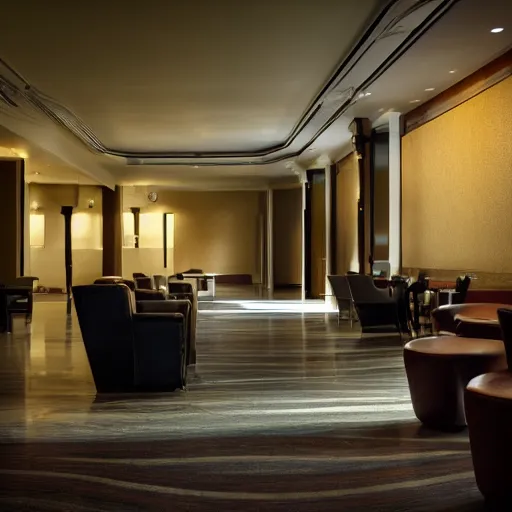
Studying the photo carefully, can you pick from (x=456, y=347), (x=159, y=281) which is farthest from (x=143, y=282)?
(x=456, y=347)

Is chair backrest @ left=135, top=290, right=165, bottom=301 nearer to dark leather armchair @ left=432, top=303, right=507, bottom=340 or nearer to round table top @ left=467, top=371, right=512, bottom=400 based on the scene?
dark leather armchair @ left=432, top=303, right=507, bottom=340

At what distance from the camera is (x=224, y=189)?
20.7 metres

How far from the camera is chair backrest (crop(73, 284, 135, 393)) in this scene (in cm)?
512

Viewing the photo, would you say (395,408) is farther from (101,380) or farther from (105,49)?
(105,49)

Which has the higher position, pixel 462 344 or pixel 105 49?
pixel 105 49

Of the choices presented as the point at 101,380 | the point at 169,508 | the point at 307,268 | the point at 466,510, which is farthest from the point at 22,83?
the point at 307,268

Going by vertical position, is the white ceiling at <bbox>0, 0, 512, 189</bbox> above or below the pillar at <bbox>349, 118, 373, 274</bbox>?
above

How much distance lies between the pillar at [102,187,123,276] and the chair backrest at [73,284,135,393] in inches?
599

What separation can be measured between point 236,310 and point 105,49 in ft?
21.4

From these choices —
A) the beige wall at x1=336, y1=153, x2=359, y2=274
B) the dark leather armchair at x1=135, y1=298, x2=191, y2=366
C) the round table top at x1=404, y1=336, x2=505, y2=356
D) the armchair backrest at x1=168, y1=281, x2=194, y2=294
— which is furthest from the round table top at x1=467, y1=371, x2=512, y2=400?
the beige wall at x1=336, y1=153, x2=359, y2=274

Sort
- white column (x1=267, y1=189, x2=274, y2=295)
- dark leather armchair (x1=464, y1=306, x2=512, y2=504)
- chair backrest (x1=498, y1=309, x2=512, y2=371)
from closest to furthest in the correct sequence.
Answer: dark leather armchair (x1=464, y1=306, x2=512, y2=504)
chair backrest (x1=498, y1=309, x2=512, y2=371)
white column (x1=267, y1=189, x2=274, y2=295)

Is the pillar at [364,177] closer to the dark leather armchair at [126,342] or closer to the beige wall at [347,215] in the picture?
the beige wall at [347,215]

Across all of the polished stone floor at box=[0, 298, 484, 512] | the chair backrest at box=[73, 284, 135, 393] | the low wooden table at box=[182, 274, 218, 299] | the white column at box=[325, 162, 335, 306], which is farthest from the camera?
the low wooden table at box=[182, 274, 218, 299]

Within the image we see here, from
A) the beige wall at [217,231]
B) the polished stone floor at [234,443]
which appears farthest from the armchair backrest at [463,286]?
the beige wall at [217,231]
